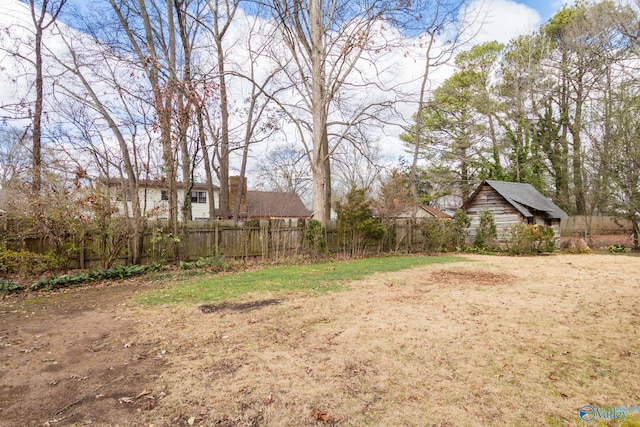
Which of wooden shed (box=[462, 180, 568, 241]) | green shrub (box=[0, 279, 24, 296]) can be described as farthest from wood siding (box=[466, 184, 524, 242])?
green shrub (box=[0, 279, 24, 296])

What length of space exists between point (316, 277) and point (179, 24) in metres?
10.4

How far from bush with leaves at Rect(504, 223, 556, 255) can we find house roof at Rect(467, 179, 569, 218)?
96.2 inches

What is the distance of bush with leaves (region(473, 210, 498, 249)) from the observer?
603 inches

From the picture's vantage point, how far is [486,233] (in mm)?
15422

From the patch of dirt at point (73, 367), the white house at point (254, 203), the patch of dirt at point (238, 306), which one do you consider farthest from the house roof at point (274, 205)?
the patch of dirt at point (73, 367)

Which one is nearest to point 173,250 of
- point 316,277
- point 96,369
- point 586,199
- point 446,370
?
point 316,277

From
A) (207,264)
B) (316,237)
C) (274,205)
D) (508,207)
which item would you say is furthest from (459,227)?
(274,205)

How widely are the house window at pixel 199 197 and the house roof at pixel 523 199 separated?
70.6 feet

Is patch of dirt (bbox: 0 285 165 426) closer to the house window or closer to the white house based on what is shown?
the white house

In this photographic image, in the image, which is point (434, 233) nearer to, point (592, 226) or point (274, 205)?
point (592, 226)

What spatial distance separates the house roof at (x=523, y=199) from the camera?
16.5 meters

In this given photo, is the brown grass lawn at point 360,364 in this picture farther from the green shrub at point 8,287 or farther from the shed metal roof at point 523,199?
the shed metal roof at point 523,199

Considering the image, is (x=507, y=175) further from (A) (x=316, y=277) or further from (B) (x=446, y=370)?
(B) (x=446, y=370)

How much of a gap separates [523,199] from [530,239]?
166 inches
